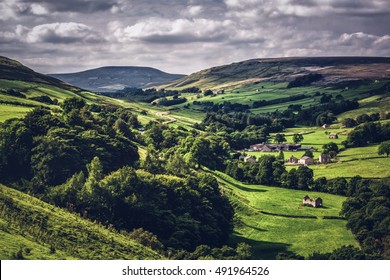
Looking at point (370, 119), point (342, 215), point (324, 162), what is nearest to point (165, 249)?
point (342, 215)

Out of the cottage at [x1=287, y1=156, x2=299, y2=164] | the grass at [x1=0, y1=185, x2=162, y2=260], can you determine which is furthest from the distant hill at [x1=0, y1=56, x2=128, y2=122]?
the cottage at [x1=287, y1=156, x2=299, y2=164]

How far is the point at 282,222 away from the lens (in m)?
53.5

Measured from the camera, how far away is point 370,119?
3959 inches

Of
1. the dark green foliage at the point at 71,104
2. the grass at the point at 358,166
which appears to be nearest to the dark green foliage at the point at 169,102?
the dark green foliage at the point at 71,104

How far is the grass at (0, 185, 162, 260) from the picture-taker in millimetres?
28570

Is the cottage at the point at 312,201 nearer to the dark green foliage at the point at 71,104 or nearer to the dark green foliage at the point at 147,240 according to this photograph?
the dark green foliage at the point at 147,240

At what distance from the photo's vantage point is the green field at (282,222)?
149 ft

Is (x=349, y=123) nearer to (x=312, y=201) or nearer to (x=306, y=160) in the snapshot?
(x=306, y=160)

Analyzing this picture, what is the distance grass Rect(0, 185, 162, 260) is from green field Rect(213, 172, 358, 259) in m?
14.3

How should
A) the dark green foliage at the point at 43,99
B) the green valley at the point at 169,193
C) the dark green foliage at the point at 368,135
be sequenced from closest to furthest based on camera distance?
the green valley at the point at 169,193 → the dark green foliage at the point at 368,135 → the dark green foliage at the point at 43,99

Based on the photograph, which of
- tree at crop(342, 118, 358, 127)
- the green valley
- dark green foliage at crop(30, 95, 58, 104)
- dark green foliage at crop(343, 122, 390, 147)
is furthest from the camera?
tree at crop(342, 118, 358, 127)

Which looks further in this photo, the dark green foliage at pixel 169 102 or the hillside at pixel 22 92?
the dark green foliage at pixel 169 102

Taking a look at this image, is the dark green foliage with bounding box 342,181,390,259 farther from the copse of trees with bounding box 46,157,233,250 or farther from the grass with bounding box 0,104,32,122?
the grass with bounding box 0,104,32,122
